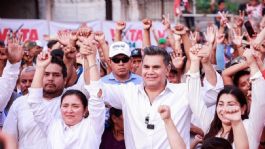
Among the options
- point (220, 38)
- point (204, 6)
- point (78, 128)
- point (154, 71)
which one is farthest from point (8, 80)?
point (204, 6)

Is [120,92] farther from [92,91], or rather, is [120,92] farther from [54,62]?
[54,62]

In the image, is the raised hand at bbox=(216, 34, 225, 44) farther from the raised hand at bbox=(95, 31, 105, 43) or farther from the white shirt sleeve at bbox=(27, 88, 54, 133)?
the white shirt sleeve at bbox=(27, 88, 54, 133)

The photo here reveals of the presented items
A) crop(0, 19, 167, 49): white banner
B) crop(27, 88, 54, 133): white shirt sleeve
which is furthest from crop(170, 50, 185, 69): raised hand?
crop(0, 19, 167, 49): white banner

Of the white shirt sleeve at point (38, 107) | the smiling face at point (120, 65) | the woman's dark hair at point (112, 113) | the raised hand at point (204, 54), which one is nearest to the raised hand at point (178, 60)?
the smiling face at point (120, 65)

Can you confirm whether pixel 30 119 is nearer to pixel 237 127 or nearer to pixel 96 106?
pixel 96 106

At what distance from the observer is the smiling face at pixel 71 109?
519cm

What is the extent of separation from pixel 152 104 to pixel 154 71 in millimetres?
262

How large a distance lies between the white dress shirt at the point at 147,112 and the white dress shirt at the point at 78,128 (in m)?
0.23

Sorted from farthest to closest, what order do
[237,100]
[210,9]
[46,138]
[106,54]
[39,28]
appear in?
[210,9] < [39,28] < [106,54] < [46,138] < [237,100]

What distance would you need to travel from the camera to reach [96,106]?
505cm

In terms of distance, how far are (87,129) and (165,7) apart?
17.1 m

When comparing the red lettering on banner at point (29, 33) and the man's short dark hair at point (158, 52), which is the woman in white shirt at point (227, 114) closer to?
the man's short dark hair at point (158, 52)

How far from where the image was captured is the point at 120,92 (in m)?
5.30

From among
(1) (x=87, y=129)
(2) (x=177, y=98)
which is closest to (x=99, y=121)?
(1) (x=87, y=129)
